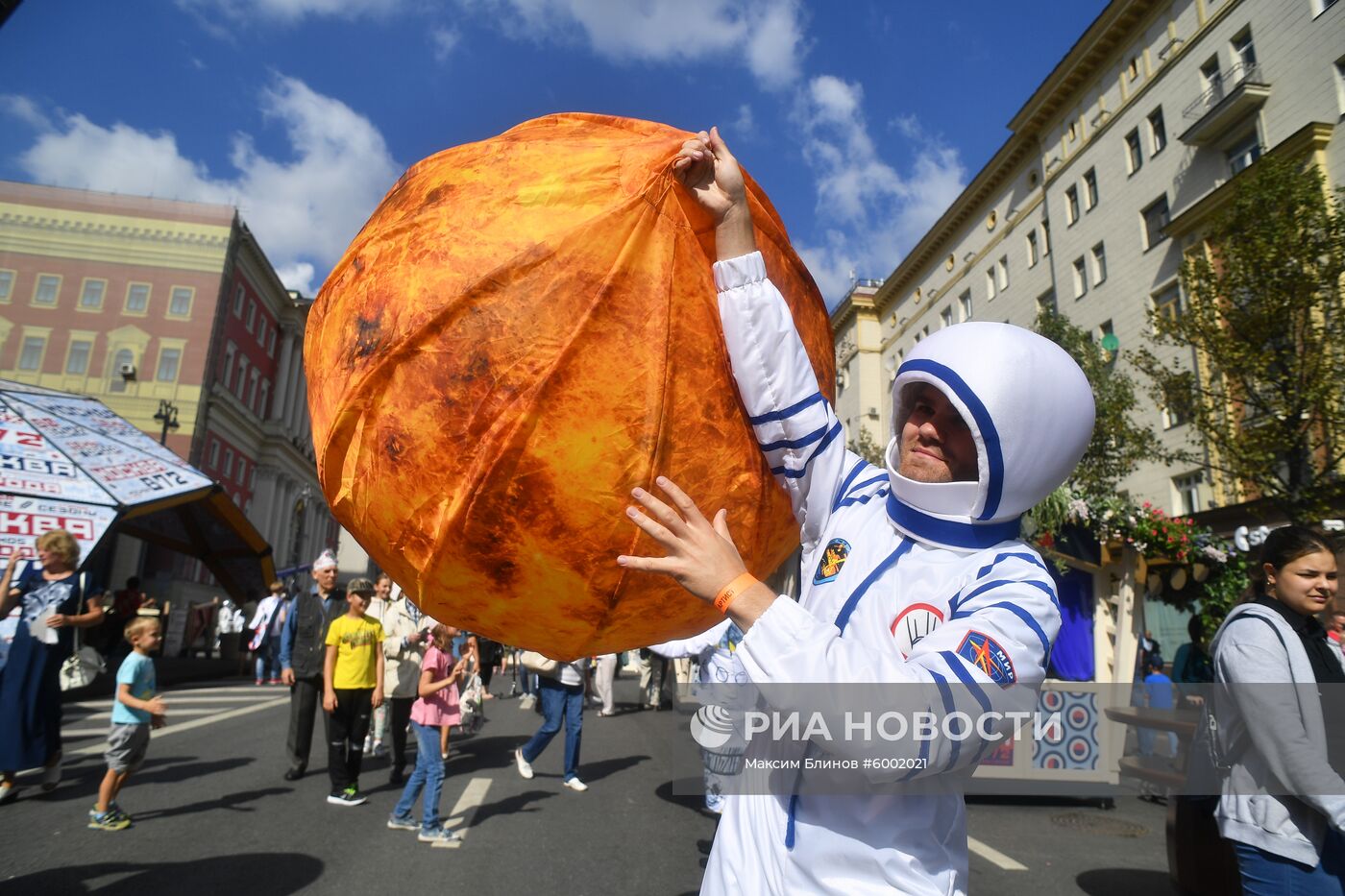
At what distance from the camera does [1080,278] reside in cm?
3155

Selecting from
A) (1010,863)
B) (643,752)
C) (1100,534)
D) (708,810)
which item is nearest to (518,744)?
(643,752)

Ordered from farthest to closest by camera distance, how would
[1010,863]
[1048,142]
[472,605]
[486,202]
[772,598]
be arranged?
[1048,142] < [1010,863] < [472,605] < [486,202] < [772,598]

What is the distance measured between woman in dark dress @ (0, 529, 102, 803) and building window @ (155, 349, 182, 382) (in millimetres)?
40700

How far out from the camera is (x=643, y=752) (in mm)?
11273

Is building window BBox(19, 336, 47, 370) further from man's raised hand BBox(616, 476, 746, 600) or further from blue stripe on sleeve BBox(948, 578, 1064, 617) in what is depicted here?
blue stripe on sleeve BBox(948, 578, 1064, 617)

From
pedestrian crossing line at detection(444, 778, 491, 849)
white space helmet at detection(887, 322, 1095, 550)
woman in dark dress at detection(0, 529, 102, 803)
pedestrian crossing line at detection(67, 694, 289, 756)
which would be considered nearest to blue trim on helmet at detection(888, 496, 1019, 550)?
white space helmet at detection(887, 322, 1095, 550)

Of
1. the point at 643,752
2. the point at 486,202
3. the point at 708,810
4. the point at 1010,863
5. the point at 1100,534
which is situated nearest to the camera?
the point at 486,202

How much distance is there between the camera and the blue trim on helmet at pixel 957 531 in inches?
71.7

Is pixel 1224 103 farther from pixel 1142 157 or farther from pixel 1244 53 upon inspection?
pixel 1142 157

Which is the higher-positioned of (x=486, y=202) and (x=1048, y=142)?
(x=1048, y=142)

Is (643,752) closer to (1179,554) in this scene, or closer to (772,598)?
(1179,554)

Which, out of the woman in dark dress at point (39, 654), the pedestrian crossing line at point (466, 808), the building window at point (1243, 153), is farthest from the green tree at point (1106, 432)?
the woman in dark dress at point (39, 654)

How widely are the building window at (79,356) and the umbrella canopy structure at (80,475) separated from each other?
2229cm

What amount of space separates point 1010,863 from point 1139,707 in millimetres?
3010
